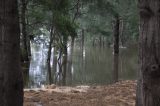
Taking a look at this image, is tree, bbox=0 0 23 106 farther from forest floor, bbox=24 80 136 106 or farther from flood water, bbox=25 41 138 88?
flood water, bbox=25 41 138 88

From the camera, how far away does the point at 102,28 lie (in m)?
45.0

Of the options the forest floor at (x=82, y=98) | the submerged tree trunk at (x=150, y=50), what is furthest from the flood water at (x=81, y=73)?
the submerged tree trunk at (x=150, y=50)

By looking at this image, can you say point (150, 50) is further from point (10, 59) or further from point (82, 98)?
point (82, 98)

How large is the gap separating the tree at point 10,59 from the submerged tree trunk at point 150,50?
1.46 metres

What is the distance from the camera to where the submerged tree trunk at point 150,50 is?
3869mm

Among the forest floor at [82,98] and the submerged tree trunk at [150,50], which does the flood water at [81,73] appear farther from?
the submerged tree trunk at [150,50]

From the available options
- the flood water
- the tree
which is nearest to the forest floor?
the tree

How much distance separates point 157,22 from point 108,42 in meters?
63.1

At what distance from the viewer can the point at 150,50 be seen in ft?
12.8

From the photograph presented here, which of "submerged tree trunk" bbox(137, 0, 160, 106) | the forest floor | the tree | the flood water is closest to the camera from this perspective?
"submerged tree trunk" bbox(137, 0, 160, 106)

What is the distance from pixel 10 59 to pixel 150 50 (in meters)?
1.63

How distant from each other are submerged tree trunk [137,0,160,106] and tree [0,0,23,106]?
146 cm

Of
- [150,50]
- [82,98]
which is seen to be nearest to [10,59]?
[150,50]

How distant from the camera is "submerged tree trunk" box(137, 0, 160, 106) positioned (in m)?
3.87
